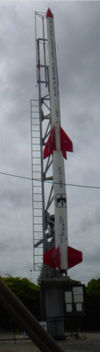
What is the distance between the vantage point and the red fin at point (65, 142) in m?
14.4

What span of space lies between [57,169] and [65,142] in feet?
4.20

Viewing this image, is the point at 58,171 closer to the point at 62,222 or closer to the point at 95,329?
the point at 62,222

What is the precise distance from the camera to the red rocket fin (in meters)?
12.7

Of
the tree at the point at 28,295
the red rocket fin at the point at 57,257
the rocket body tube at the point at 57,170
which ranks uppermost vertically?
the rocket body tube at the point at 57,170

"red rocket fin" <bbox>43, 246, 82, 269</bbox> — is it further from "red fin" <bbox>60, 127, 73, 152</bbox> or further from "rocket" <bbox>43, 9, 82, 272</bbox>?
"red fin" <bbox>60, 127, 73, 152</bbox>

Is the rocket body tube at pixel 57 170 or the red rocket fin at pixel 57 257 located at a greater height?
the rocket body tube at pixel 57 170

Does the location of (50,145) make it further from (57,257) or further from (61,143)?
(57,257)

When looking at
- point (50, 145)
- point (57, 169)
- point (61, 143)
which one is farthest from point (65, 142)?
point (57, 169)

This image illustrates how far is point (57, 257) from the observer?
1270 cm

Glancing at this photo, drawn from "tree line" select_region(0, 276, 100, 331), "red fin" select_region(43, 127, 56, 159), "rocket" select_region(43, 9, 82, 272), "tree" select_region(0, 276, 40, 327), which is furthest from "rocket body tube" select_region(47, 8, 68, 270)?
"tree" select_region(0, 276, 40, 327)

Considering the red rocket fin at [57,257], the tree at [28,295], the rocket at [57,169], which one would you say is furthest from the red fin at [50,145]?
the tree at [28,295]

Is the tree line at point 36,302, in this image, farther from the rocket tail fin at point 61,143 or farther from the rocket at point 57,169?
the rocket tail fin at point 61,143

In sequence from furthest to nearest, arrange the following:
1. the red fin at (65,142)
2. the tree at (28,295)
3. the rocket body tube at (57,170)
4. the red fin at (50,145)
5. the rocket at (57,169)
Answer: the tree at (28,295)
the red fin at (65,142)
the red fin at (50,145)
the rocket body tube at (57,170)
the rocket at (57,169)

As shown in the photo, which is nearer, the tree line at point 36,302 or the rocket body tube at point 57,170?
the rocket body tube at point 57,170
